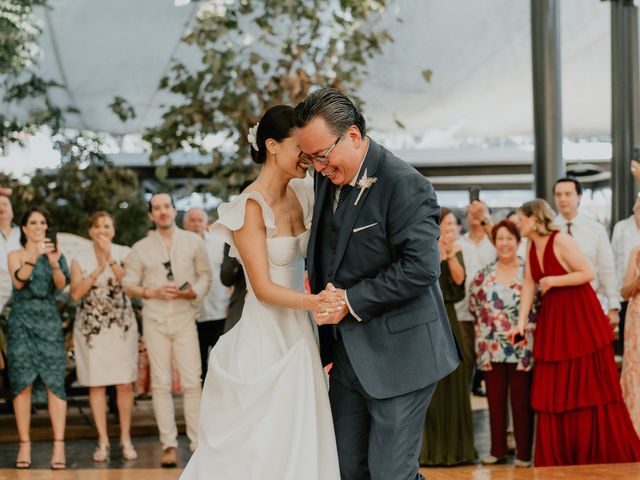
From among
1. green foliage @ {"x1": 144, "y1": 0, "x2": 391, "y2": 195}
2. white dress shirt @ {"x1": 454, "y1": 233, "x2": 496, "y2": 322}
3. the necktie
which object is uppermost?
green foliage @ {"x1": 144, "y1": 0, "x2": 391, "y2": 195}

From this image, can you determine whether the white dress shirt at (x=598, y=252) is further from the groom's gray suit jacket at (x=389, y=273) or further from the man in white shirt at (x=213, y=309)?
the groom's gray suit jacket at (x=389, y=273)

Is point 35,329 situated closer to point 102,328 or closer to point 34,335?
point 34,335

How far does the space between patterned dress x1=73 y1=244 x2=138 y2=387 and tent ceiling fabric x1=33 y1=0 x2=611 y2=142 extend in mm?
4983

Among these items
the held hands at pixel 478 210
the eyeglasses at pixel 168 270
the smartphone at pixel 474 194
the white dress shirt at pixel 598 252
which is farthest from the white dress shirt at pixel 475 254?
the eyeglasses at pixel 168 270

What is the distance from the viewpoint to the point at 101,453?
240 inches

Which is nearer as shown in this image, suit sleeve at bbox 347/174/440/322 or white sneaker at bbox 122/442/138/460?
suit sleeve at bbox 347/174/440/322

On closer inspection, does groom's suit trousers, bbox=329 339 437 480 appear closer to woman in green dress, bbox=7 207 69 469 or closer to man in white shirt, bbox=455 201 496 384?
woman in green dress, bbox=7 207 69 469

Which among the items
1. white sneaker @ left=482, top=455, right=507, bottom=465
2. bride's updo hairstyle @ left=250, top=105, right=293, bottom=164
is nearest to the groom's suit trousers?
bride's updo hairstyle @ left=250, top=105, right=293, bottom=164

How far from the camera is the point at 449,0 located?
11.9 m

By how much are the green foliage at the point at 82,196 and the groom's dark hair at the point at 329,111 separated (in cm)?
591

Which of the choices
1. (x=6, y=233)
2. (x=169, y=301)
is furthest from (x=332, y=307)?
(x=6, y=233)

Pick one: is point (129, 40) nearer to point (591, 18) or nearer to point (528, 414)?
point (591, 18)

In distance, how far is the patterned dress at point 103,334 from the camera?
6.05 meters

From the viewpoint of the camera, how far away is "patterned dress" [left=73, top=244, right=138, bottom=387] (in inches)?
238
